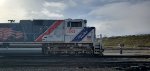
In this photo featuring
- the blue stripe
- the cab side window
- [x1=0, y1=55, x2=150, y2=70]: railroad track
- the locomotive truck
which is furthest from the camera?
the cab side window

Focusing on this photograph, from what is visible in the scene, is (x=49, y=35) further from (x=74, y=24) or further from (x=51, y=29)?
(x=74, y=24)

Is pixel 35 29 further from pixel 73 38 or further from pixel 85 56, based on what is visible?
pixel 85 56

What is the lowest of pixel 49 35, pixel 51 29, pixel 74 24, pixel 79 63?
pixel 79 63

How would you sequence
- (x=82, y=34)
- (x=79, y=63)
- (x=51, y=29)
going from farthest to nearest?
(x=51, y=29), (x=82, y=34), (x=79, y=63)

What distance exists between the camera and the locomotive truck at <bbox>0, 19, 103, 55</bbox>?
77.1 ft

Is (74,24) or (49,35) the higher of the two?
(74,24)

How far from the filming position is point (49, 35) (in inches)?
949

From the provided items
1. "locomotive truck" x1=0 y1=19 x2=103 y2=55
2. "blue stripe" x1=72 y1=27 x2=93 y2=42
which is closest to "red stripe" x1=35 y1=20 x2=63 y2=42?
"locomotive truck" x1=0 y1=19 x2=103 y2=55

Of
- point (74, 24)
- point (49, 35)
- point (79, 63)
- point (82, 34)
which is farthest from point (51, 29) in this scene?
point (79, 63)

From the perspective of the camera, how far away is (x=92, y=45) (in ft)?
76.6

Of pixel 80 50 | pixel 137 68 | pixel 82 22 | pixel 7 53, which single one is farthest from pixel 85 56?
pixel 137 68

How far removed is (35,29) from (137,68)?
12.1 meters

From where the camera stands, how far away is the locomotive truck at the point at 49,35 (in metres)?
23.5

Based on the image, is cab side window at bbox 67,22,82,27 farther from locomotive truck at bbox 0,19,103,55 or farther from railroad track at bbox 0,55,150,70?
railroad track at bbox 0,55,150,70
